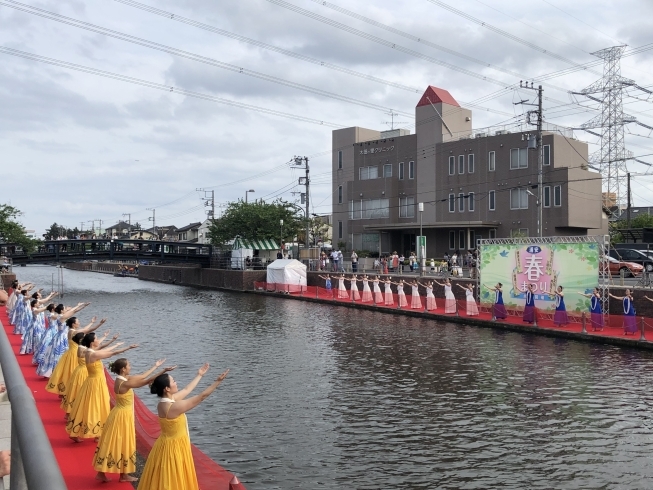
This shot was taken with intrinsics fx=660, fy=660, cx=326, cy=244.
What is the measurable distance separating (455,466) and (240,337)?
58.6 ft

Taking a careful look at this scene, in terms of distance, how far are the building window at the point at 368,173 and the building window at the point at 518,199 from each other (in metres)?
14.9

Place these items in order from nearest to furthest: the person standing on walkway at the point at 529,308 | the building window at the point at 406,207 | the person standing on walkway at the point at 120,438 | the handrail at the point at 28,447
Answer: the handrail at the point at 28,447
the person standing on walkway at the point at 120,438
the person standing on walkway at the point at 529,308
the building window at the point at 406,207

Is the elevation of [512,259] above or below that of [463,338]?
above

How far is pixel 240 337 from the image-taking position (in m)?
28.0

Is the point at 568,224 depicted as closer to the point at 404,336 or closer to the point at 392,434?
the point at 404,336

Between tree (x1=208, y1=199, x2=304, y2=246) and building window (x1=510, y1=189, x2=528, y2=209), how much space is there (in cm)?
2461

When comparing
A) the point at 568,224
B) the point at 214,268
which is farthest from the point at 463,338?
the point at 214,268

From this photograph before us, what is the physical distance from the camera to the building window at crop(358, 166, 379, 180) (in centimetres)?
6391

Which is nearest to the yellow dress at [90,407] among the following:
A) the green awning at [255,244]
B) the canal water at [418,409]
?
the canal water at [418,409]

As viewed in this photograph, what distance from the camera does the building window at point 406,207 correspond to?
6081 centimetres

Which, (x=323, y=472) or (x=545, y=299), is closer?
(x=323, y=472)

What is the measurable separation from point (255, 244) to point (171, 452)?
60567 mm

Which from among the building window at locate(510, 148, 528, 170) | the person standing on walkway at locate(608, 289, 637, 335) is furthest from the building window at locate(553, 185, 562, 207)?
the person standing on walkway at locate(608, 289, 637, 335)

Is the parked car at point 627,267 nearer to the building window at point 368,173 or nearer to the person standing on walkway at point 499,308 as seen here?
the person standing on walkway at point 499,308
